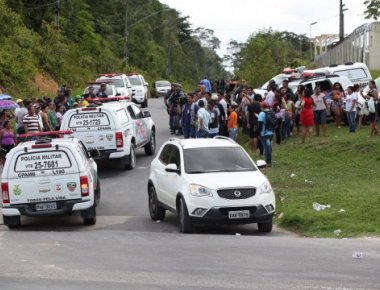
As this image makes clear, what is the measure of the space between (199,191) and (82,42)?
56185 millimetres

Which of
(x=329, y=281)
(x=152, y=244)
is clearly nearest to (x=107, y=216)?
(x=152, y=244)

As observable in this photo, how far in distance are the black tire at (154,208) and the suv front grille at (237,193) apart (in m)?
2.44

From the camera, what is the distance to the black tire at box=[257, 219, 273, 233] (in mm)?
14449

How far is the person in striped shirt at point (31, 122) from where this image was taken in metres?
22.9

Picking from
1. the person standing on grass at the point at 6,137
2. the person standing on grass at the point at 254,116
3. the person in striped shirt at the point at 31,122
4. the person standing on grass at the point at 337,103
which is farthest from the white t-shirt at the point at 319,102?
the person standing on grass at the point at 6,137

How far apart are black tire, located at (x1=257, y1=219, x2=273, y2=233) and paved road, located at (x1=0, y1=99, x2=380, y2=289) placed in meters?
0.15

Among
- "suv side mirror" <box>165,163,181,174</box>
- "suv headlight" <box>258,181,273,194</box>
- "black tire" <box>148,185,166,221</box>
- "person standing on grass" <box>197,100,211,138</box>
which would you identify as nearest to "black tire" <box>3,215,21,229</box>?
"black tire" <box>148,185,166,221</box>

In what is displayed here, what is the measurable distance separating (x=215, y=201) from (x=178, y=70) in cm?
10781

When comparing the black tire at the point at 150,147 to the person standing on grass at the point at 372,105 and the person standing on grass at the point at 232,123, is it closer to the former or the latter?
the person standing on grass at the point at 232,123

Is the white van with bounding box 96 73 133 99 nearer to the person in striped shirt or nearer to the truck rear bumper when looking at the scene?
the person in striped shirt

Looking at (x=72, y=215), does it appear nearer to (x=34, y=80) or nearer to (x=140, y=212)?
(x=140, y=212)

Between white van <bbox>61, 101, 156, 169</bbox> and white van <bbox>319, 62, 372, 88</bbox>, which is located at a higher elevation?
white van <bbox>319, 62, 372, 88</bbox>

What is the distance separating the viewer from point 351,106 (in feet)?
85.1

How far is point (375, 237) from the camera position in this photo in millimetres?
13461
